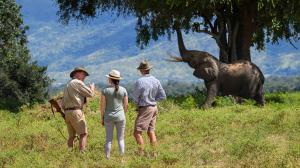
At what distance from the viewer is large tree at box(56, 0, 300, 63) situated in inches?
1035

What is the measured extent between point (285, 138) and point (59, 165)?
5.38 meters

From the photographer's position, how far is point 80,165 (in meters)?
11.5

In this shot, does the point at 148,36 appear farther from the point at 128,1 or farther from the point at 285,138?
the point at 285,138

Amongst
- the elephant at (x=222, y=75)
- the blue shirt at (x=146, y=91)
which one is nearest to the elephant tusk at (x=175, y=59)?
the elephant at (x=222, y=75)

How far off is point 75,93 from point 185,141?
335cm

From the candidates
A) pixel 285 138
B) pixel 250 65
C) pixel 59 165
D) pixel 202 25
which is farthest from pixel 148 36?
pixel 59 165

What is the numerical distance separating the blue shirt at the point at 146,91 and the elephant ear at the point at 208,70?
33.9ft

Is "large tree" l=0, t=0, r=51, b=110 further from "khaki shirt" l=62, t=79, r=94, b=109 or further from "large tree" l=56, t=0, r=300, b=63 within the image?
"khaki shirt" l=62, t=79, r=94, b=109

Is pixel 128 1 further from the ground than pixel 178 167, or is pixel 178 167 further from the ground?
pixel 128 1

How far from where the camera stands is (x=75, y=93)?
12695 millimetres

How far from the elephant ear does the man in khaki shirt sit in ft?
34.4

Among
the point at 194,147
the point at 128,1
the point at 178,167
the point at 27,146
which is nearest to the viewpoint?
the point at 178,167

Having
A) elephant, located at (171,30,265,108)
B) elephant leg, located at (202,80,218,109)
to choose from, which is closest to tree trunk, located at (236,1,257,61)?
elephant, located at (171,30,265,108)

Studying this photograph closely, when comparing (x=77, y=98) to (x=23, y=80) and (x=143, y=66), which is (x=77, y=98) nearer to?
(x=143, y=66)
